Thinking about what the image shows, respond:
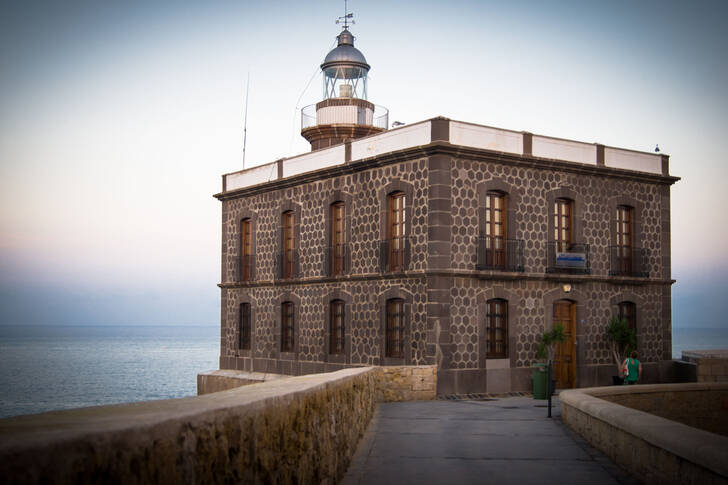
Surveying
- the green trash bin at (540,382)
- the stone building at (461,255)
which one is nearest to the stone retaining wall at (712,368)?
the stone building at (461,255)

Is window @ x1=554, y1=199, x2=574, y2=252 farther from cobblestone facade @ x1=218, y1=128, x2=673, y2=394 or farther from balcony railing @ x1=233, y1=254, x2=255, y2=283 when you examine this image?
balcony railing @ x1=233, y1=254, x2=255, y2=283

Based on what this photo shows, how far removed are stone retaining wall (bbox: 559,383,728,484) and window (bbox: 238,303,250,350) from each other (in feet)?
57.0

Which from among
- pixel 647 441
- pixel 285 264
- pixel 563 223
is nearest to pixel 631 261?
pixel 563 223

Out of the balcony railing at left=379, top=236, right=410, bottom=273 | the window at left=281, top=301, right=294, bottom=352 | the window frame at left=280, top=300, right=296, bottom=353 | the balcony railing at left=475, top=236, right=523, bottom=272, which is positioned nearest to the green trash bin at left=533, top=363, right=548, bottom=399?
the balcony railing at left=475, top=236, right=523, bottom=272

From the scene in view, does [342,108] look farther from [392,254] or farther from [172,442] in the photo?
[172,442]

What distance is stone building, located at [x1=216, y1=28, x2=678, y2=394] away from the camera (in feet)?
70.0

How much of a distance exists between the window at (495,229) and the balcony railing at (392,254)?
2.30m

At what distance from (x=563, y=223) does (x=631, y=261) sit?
2938 millimetres

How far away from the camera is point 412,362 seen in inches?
842

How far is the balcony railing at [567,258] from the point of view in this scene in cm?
2309

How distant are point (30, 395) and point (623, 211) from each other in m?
48.8

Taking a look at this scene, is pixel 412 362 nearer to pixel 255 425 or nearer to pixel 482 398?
pixel 482 398

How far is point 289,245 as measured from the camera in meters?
27.4

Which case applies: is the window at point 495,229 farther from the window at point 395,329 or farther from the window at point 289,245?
the window at point 289,245
